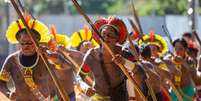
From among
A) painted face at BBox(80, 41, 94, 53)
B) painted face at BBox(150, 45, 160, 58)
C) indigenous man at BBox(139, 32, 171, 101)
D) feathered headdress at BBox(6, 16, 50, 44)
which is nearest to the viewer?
feathered headdress at BBox(6, 16, 50, 44)

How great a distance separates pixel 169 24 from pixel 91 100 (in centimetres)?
944

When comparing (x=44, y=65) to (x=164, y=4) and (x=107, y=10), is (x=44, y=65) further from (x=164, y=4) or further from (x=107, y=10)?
(x=107, y=10)

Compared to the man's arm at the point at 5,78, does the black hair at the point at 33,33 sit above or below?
above

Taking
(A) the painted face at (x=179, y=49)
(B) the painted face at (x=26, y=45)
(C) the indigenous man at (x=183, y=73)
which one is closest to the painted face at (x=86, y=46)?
(C) the indigenous man at (x=183, y=73)

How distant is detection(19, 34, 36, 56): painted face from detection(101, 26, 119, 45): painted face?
888 millimetres

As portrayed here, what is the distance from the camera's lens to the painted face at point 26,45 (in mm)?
11209

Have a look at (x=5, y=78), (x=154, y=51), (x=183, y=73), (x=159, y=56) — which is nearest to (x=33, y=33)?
(x=5, y=78)

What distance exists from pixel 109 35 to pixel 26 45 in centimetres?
101

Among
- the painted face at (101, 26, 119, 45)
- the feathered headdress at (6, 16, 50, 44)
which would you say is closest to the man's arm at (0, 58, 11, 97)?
the feathered headdress at (6, 16, 50, 44)

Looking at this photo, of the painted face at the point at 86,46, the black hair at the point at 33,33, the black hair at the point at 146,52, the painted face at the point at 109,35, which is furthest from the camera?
the painted face at the point at 86,46

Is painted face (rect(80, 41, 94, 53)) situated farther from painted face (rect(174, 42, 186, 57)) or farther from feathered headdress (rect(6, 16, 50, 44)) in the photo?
feathered headdress (rect(6, 16, 50, 44))

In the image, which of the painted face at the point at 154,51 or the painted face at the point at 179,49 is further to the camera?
the painted face at the point at 179,49

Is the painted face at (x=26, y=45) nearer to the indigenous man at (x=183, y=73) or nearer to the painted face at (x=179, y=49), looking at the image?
the indigenous man at (x=183, y=73)

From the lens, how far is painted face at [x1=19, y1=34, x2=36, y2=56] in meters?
11.2
